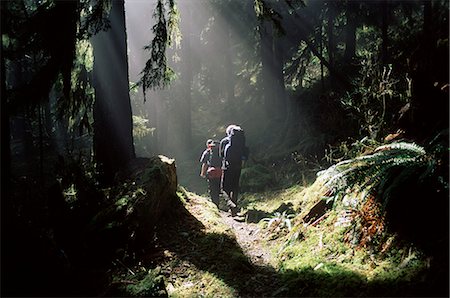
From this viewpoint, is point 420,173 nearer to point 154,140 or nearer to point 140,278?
point 140,278

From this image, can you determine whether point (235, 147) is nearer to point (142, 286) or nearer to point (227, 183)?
point (227, 183)

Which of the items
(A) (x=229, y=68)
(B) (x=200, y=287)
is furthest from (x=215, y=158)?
(A) (x=229, y=68)

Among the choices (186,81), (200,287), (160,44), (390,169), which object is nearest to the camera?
(390,169)

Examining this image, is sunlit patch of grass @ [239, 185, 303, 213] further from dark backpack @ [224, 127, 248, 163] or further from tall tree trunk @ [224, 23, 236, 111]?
tall tree trunk @ [224, 23, 236, 111]

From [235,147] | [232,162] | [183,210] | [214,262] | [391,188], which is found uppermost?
[235,147]

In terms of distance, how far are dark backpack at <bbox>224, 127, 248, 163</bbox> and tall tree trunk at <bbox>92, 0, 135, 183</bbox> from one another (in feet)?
11.4

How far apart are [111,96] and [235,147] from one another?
4189 millimetres

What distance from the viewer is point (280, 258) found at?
5281 mm

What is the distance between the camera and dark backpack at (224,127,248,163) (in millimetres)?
10289

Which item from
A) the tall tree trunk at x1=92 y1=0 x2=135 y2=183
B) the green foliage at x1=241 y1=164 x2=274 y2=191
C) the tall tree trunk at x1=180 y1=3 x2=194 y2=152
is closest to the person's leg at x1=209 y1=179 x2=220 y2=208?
the green foliage at x1=241 y1=164 x2=274 y2=191

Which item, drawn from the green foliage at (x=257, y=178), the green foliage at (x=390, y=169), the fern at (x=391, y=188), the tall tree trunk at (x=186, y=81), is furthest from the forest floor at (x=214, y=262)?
the tall tree trunk at (x=186, y=81)

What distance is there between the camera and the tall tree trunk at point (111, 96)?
7328 millimetres

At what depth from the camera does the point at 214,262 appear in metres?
5.26

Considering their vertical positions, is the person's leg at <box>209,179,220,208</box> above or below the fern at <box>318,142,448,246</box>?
below
